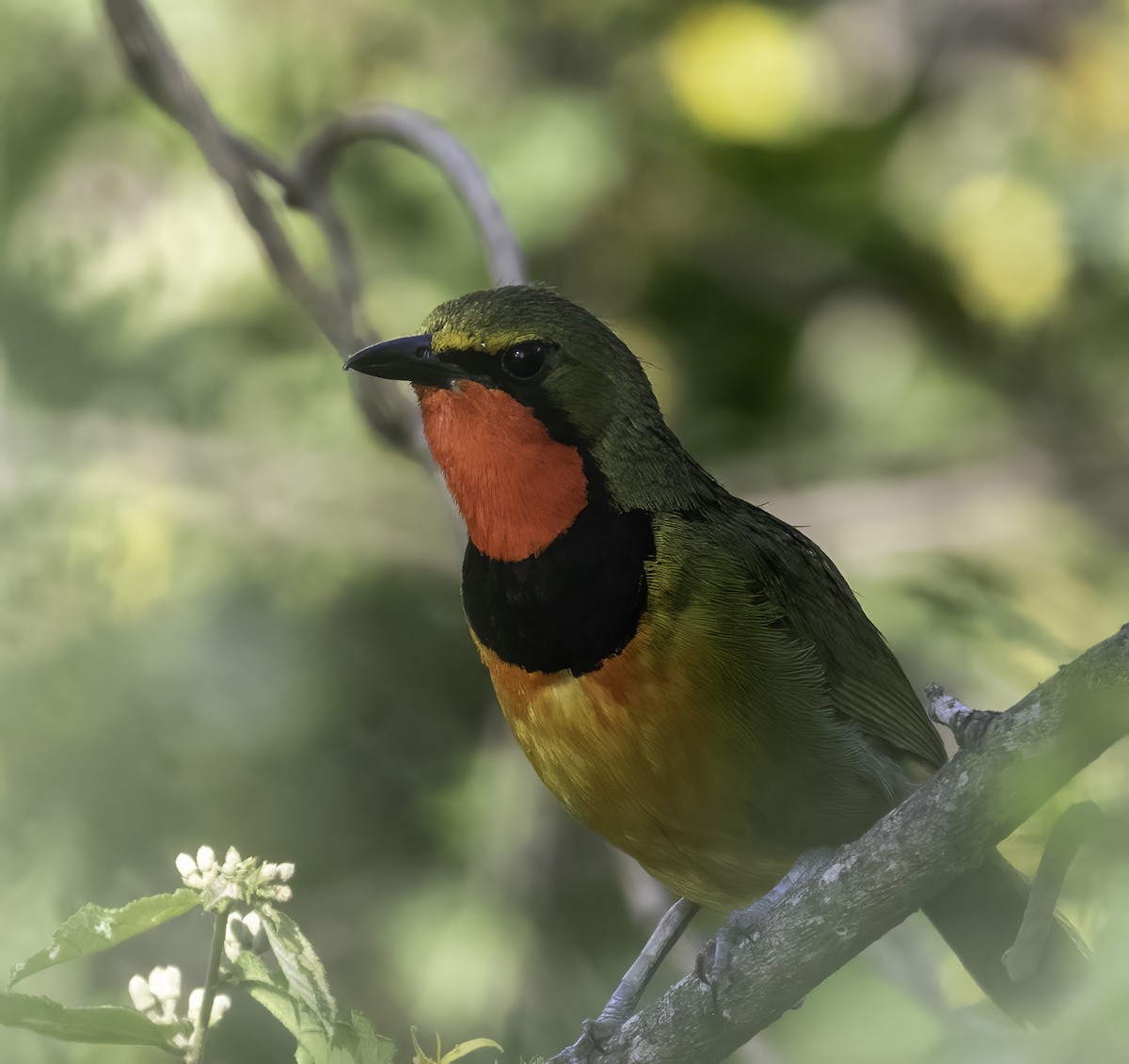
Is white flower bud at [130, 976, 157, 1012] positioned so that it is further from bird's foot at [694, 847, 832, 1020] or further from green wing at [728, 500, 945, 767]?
green wing at [728, 500, 945, 767]

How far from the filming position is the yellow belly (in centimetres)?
229

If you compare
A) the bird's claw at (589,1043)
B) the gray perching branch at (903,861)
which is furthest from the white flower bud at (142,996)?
the bird's claw at (589,1043)

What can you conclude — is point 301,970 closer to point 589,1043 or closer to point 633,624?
point 633,624

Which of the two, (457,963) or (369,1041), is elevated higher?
(457,963)

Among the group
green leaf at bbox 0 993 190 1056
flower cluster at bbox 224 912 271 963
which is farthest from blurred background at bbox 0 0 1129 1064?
green leaf at bbox 0 993 190 1056

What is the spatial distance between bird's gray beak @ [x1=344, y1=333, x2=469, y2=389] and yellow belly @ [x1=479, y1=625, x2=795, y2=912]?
482mm

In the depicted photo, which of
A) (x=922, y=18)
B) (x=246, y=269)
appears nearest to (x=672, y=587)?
(x=246, y=269)

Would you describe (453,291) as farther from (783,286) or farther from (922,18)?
(922,18)

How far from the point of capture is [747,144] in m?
5.17

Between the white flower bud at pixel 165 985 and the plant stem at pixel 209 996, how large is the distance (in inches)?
2.7

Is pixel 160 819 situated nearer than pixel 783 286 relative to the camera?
Yes

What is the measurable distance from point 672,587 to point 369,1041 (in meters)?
1.01

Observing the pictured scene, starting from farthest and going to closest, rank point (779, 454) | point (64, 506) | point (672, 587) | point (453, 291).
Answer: point (779, 454)
point (453, 291)
point (64, 506)
point (672, 587)

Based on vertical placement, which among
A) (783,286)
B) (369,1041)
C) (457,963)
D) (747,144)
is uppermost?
(747,144)
